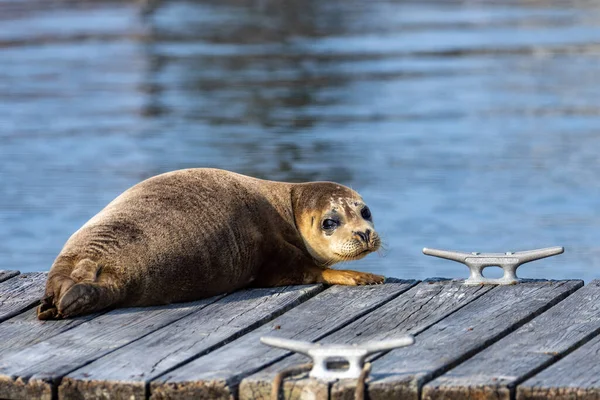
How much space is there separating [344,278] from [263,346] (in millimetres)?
1214

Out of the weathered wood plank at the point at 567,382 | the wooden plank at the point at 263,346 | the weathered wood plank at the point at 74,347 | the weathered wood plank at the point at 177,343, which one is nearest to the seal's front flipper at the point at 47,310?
the weathered wood plank at the point at 74,347

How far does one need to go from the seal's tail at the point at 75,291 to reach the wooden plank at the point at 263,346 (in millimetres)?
732

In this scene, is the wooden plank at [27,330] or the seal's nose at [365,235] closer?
the wooden plank at [27,330]

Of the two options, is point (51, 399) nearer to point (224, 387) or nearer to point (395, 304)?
point (224, 387)

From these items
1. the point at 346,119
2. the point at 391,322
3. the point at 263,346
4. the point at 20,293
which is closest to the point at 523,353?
the point at 391,322

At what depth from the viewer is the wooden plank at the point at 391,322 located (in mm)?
4598

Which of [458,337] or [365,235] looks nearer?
[458,337]

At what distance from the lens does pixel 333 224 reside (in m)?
6.56

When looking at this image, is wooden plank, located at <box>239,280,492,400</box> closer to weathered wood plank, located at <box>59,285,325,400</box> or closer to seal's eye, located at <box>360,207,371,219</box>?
weathered wood plank, located at <box>59,285,325,400</box>

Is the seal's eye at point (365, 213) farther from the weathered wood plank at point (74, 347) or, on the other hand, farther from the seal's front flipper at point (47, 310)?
the seal's front flipper at point (47, 310)

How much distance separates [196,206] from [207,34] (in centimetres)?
2326

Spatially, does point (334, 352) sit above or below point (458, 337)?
above

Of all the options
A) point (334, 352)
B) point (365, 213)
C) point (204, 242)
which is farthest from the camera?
point (365, 213)

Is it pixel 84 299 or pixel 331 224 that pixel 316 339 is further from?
pixel 331 224
